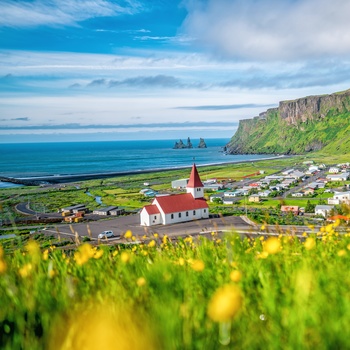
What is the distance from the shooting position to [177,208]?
53906 millimetres

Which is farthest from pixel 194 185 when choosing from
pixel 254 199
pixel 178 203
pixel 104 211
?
pixel 254 199

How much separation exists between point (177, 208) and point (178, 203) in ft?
2.71

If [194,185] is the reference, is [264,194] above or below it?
below

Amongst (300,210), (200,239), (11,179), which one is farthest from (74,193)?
(200,239)

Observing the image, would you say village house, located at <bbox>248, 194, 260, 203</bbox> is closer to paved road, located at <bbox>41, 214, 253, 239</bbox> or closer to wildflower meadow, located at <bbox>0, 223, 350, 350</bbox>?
paved road, located at <bbox>41, 214, 253, 239</bbox>

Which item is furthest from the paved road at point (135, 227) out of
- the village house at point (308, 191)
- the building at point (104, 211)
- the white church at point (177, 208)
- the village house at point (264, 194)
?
the village house at point (308, 191)

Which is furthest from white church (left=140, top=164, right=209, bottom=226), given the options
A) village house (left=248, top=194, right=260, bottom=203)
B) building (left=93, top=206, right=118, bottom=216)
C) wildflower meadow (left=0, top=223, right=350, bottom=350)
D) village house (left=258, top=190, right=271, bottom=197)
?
wildflower meadow (left=0, top=223, right=350, bottom=350)

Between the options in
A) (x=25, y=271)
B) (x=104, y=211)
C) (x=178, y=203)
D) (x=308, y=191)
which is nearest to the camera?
(x=25, y=271)

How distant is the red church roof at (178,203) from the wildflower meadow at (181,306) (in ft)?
164

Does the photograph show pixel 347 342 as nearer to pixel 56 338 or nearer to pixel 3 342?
pixel 56 338

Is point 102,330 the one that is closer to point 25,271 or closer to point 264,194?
point 25,271

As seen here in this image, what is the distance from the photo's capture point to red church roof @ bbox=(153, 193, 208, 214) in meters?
53.2

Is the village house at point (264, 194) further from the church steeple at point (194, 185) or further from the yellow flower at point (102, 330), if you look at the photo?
the yellow flower at point (102, 330)

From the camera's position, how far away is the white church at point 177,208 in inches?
2083
